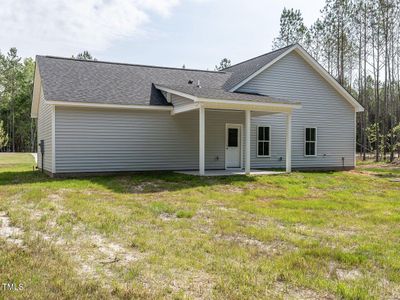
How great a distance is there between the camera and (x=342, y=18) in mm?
29250

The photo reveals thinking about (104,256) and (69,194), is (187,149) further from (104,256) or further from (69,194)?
(104,256)

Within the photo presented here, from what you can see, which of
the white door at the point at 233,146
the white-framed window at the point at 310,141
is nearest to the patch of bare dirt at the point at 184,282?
the white door at the point at 233,146

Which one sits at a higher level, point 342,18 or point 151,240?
point 342,18

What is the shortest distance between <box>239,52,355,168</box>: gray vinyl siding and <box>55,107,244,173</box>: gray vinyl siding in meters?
1.86

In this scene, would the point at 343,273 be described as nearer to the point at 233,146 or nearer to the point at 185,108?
the point at 185,108

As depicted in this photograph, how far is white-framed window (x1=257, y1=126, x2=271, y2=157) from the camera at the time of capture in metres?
16.4

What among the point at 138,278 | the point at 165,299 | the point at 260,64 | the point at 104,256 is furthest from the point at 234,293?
the point at 260,64

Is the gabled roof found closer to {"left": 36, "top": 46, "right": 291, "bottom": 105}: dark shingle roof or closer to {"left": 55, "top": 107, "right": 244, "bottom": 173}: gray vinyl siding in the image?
{"left": 36, "top": 46, "right": 291, "bottom": 105}: dark shingle roof

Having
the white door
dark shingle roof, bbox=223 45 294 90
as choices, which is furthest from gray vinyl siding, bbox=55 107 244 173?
dark shingle roof, bbox=223 45 294 90

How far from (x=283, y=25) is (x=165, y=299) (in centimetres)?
3490

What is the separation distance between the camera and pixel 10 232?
563 centimetres

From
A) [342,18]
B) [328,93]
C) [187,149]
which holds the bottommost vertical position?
[187,149]

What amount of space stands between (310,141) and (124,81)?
8716 millimetres

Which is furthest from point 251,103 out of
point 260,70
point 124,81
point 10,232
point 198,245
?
point 10,232
